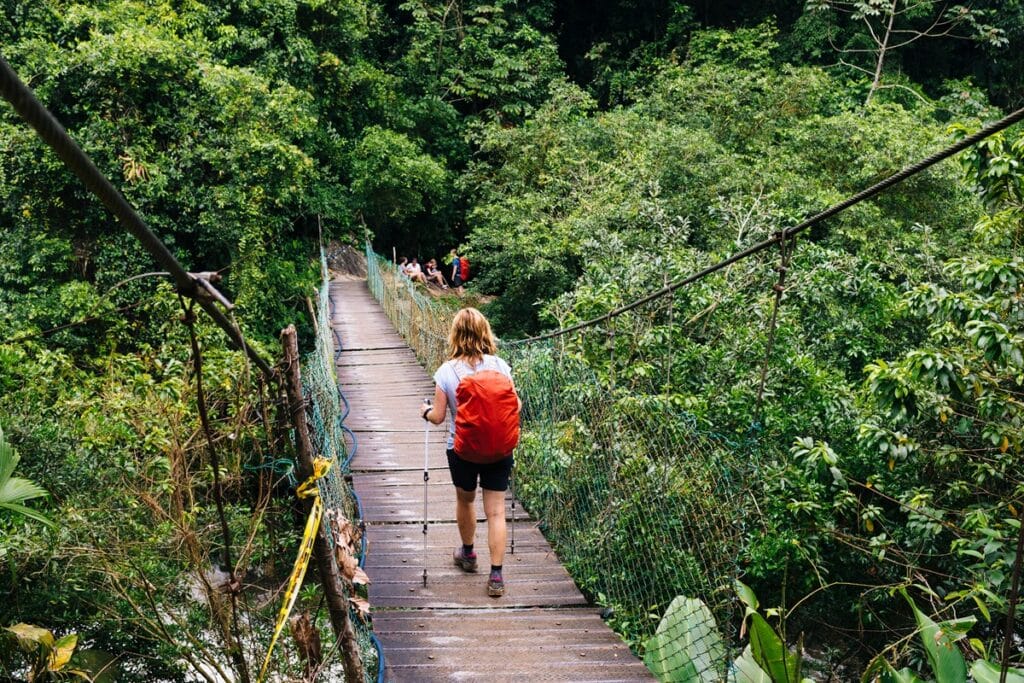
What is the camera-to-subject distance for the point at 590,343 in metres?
5.89

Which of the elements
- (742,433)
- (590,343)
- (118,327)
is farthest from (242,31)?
(742,433)

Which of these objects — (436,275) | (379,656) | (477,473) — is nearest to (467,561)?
(477,473)

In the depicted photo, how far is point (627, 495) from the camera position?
12.2 feet

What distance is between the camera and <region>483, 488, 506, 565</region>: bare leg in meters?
3.02

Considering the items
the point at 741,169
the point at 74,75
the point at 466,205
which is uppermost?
the point at 74,75

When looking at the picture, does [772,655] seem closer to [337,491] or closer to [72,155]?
[337,491]

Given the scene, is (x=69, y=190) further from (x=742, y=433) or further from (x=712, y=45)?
(x=712, y=45)

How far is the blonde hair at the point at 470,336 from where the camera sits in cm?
299

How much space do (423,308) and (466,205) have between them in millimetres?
10243

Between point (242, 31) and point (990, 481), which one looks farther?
point (242, 31)

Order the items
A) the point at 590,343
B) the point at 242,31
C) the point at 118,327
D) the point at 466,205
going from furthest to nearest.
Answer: the point at 466,205 < the point at 242,31 < the point at 118,327 < the point at 590,343

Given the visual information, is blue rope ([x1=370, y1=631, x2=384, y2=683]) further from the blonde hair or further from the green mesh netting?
the blonde hair

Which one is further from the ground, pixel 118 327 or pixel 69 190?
pixel 69 190

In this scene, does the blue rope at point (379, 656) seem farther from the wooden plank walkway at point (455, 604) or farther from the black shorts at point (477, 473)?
the black shorts at point (477, 473)
